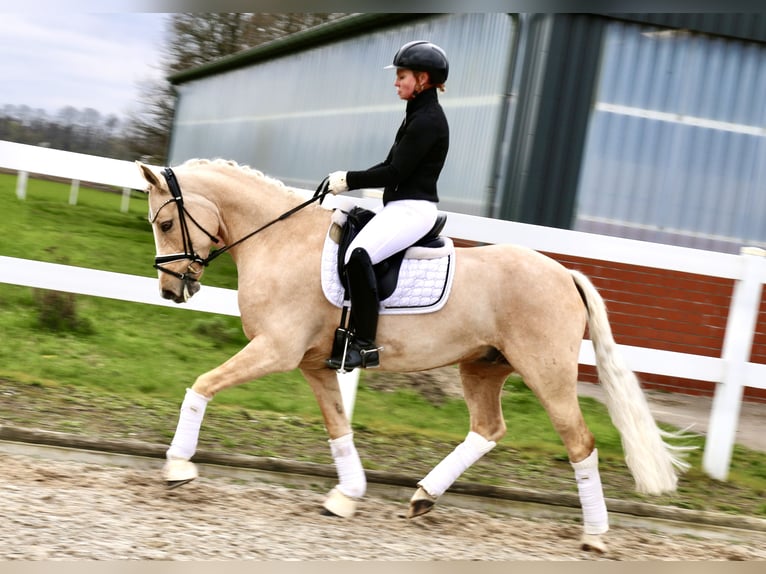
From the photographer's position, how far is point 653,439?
5.27 meters

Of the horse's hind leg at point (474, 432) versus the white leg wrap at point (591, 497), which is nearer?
the white leg wrap at point (591, 497)

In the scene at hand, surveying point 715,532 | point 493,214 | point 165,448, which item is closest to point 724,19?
point 493,214

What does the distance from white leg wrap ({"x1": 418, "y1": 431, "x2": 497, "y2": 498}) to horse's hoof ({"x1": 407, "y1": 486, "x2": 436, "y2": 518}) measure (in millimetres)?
25

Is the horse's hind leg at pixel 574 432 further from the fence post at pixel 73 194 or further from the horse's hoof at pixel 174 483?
the fence post at pixel 73 194

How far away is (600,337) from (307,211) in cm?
186

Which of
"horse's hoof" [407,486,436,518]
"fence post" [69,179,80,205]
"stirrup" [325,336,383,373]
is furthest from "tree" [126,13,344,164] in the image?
"horse's hoof" [407,486,436,518]

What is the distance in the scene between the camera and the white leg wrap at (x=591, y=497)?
16.6 feet

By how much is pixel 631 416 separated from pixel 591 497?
21.4 inches

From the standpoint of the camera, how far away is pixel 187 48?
3419cm

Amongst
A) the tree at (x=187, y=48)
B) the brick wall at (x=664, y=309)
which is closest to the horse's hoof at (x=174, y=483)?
the brick wall at (x=664, y=309)

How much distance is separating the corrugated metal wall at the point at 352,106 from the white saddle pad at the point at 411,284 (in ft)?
20.3

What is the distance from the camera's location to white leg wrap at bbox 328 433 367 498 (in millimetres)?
5129

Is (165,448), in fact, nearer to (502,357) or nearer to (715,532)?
(502,357)

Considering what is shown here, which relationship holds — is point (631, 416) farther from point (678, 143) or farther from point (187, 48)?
point (187, 48)
